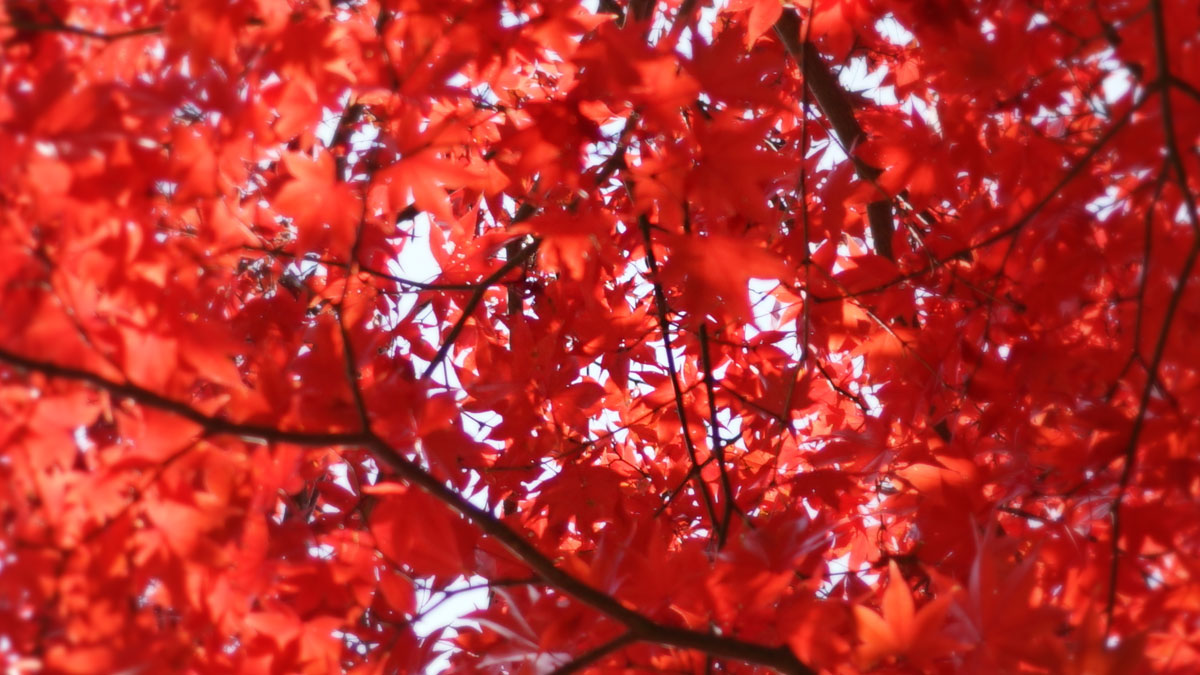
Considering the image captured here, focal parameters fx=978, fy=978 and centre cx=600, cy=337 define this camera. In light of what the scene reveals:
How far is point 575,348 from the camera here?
2439 mm

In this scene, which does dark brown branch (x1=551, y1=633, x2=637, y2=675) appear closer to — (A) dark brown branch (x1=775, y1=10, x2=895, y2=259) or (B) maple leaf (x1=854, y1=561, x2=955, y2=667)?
(B) maple leaf (x1=854, y1=561, x2=955, y2=667)

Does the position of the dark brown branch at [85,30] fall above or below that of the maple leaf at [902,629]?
above

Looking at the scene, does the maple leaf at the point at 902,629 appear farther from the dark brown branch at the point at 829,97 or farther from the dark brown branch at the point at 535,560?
the dark brown branch at the point at 829,97

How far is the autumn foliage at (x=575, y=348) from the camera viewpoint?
1115 mm

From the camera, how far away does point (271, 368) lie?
4.27 ft

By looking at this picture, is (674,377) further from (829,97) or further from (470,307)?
(829,97)

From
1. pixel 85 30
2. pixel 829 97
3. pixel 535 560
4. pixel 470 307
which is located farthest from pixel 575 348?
pixel 85 30

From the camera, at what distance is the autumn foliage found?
3.66 ft

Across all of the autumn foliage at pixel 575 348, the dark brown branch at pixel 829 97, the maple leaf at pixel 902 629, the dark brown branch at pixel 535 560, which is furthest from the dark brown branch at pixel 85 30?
the dark brown branch at pixel 829 97

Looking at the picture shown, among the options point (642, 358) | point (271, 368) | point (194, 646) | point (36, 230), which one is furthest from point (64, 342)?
point (642, 358)

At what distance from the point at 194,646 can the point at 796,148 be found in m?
1.83

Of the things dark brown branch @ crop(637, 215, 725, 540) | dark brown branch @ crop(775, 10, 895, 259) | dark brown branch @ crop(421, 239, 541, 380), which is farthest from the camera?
dark brown branch @ crop(775, 10, 895, 259)

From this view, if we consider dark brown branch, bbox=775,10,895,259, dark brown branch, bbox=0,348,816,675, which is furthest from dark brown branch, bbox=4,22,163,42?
dark brown branch, bbox=775,10,895,259

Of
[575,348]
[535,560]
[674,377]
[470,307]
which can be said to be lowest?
[535,560]
